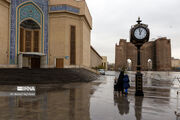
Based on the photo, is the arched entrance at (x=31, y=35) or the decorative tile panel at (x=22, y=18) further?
the arched entrance at (x=31, y=35)

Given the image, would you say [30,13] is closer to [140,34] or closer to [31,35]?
[31,35]

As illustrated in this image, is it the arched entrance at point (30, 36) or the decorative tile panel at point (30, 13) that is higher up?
the decorative tile panel at point (30, 13)

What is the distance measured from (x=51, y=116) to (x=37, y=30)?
25.6 metres

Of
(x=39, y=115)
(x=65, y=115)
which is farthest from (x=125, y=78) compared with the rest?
(x=39, y=115)

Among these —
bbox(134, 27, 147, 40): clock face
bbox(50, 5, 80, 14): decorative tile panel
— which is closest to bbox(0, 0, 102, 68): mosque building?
bbox(50, 5, 80, 14): decorative tile panel

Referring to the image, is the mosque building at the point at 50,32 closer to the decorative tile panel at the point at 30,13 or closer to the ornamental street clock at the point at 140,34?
the decorative tile panel at the point at 30,13

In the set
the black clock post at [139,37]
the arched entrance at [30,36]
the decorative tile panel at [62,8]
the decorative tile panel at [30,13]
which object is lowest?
the black clock post at [139,37]

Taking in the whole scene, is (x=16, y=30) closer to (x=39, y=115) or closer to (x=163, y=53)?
(x=39, y=115)

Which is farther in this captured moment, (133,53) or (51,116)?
(133,53)

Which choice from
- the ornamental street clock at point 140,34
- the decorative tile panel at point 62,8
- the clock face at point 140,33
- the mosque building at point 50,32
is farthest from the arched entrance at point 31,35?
the clock face at point 140,33

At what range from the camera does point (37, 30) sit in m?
26.9

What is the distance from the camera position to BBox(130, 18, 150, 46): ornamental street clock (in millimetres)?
7859

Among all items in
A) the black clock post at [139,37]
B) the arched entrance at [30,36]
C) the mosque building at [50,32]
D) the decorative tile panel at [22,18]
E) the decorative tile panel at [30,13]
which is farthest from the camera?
the arched entrance at [30,36]

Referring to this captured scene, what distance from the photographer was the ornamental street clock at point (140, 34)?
7.86 m
